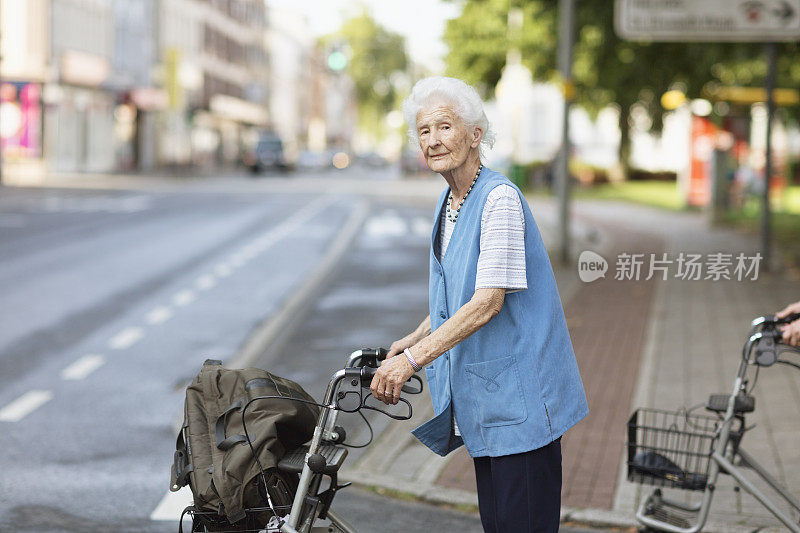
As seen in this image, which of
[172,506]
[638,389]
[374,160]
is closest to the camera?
[172,506]

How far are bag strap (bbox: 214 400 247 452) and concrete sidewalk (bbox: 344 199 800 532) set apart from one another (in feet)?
8.14

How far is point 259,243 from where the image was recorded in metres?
19.8

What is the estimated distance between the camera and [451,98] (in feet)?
10.7

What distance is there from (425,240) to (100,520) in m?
16.7

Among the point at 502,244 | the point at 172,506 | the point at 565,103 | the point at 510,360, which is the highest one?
the point at 565,103

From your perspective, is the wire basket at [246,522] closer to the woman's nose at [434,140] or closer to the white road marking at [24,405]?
the woman's nose at [434,140]

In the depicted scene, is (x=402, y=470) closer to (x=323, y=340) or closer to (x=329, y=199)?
(x=323, y=340)

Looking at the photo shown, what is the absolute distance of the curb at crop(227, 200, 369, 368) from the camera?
950 cm

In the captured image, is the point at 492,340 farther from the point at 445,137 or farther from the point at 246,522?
the point at 246,522

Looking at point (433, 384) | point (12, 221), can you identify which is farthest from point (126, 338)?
point (12, 221)

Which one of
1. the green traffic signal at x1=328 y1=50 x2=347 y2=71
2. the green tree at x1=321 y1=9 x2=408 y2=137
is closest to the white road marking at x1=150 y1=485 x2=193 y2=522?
the green traffic signal at x1=328 y1=50 x2=347 y2=71

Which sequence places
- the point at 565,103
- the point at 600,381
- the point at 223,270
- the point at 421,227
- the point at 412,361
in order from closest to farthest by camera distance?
1. the point at 412,361
2. the point at 600,381
3. the point at 565,103
4. the point at 223,270
5. the point at 421,227

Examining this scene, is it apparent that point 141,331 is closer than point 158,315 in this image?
Yes

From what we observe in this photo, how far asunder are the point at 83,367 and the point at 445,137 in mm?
6359
